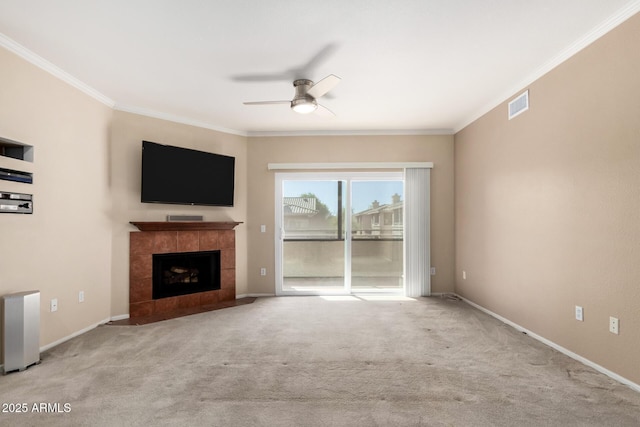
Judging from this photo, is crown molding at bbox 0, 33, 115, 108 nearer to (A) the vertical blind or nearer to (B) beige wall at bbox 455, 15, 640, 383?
(A) the vertical blind

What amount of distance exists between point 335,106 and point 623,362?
357 centimetres

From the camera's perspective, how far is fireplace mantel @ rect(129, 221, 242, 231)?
396cm

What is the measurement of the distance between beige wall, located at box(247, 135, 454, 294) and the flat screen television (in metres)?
0.49

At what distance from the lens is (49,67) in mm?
2902

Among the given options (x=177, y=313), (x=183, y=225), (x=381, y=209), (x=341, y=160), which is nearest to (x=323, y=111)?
(x=341, y=160)

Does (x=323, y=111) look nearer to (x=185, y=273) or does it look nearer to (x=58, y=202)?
(x=58, y=202)

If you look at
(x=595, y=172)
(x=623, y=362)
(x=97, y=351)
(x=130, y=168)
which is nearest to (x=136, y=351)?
(x=97, y=351)

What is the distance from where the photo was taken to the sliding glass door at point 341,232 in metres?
5.10

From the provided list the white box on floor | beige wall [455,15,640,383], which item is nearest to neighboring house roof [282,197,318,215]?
beige wall [455,15,640,383]

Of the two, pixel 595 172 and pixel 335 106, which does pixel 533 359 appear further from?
pixel 335 106

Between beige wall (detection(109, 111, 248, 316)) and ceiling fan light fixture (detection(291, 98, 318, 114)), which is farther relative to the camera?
beige wall (detection(109, 111, 248, 316))

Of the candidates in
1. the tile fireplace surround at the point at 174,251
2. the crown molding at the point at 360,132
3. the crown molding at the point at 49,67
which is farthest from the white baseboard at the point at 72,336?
the crown molding at the point at 360,132

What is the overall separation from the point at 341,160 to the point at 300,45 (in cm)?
260

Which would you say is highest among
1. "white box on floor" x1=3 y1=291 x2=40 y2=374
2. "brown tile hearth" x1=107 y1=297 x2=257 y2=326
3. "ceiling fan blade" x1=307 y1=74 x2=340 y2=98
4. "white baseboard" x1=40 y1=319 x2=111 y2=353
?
"ceiling fan blade" x1=307 y1=74 x2=340 y2=98
